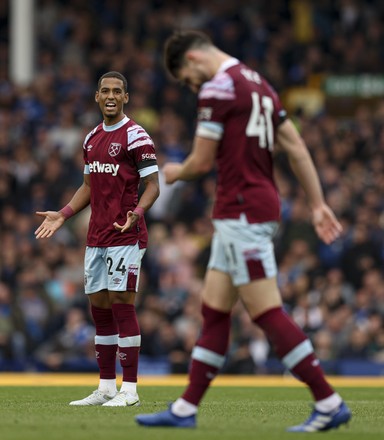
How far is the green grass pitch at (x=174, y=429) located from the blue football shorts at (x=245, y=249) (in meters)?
Result: 0.93

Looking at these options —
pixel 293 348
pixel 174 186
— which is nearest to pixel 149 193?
pixel 293 348

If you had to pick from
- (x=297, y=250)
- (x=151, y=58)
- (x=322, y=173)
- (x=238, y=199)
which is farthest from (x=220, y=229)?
(x=151, y=58)

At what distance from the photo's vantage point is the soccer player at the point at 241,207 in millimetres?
7441

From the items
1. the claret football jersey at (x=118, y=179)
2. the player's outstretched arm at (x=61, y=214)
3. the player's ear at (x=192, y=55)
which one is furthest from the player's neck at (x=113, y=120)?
the player's ear at (x=192, y=55)

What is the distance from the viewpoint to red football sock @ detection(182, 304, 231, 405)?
24.9 feet

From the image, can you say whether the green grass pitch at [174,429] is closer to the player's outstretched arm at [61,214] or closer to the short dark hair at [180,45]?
the player's outstretched arm at [61,214]

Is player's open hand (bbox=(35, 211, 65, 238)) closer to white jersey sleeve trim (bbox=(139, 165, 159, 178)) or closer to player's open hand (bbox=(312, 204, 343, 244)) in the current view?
white jersey sleeve trim (bbox=(139, 165, 159, 178))

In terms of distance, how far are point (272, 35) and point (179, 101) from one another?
2985mm

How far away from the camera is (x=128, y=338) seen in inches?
382

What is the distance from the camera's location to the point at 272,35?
24.8 metres

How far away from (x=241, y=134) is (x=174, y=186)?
12.5 metres

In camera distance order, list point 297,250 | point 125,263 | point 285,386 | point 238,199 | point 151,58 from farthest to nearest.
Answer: point 151,58 < point 297,250 < point 285,386 < point 125,263 < point 238,199

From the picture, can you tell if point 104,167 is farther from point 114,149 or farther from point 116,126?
point 116,126

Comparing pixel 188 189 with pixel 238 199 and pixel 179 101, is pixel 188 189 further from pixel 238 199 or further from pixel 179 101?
pixel 238 199
